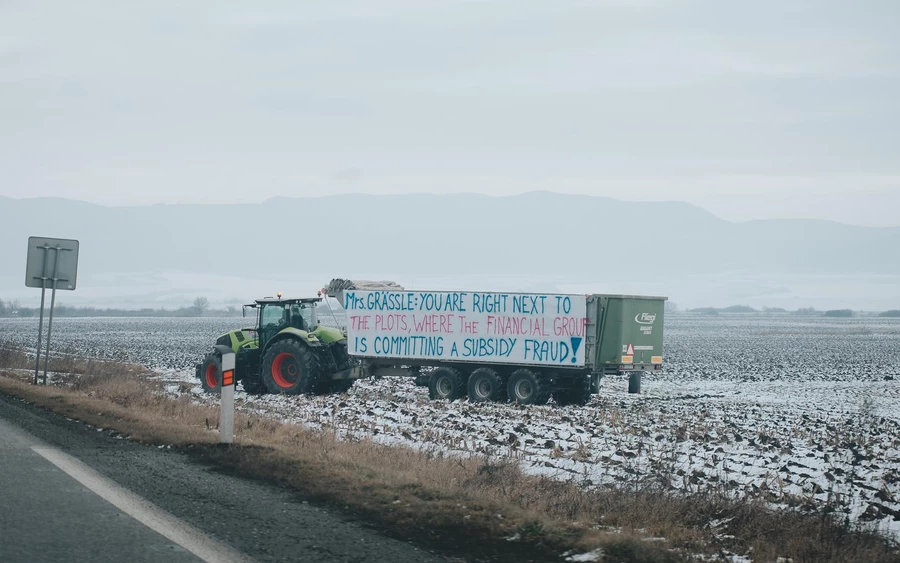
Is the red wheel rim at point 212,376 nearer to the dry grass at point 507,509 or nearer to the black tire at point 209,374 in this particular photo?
the black tire at point 209,374

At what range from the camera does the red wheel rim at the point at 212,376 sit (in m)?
23.4

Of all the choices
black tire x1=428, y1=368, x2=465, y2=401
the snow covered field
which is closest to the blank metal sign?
the snow covered field

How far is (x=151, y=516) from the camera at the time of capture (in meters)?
7.60

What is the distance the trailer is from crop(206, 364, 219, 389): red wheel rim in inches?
116

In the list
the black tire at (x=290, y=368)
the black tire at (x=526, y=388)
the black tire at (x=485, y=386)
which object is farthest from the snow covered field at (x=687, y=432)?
the black tire at (x=485, y=386)

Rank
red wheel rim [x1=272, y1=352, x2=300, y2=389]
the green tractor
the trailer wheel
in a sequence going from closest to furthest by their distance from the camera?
1. the green tractor
2. red wheel rim [x1=272, y1=352, x2=300, y2=389]
3. the trailer wheel

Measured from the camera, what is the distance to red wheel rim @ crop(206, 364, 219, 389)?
2341 centimetres

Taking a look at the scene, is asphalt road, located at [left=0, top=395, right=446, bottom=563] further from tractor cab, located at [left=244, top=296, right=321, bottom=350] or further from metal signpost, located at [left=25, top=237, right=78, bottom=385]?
tractor cab, located at [left=244, top=296, right=321, bottom=350]

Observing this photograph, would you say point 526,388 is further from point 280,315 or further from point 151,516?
point 151,516

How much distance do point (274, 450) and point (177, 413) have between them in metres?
5.49

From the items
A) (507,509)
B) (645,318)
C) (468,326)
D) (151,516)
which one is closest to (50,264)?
(468,326)

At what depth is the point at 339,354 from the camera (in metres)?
24.1

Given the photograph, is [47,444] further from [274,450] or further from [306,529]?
[306,529]

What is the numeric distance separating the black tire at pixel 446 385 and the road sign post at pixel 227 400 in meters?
11.1
